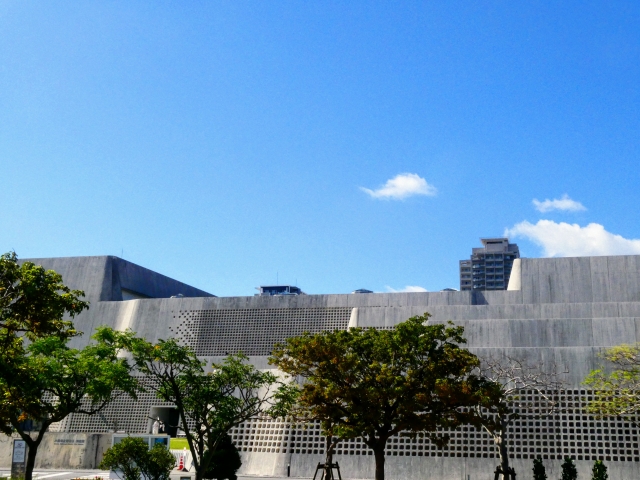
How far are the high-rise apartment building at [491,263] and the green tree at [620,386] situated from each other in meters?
98.7

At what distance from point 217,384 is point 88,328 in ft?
92.1

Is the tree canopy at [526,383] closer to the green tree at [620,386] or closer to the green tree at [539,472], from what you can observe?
the green tree at [620,386]

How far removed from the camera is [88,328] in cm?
4516

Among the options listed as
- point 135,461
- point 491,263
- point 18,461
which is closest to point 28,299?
point 135,461

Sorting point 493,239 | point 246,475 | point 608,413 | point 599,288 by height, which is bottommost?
point 246,475

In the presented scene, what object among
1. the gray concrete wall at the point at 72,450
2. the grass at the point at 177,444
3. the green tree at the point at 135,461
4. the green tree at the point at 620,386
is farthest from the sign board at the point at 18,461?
the green tree at the point at 620,386

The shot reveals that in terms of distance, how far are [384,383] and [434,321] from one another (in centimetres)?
1429

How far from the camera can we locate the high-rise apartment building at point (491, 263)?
124000mm

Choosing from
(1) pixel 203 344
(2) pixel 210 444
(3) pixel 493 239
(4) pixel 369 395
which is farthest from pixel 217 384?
(3) pixel 493 239

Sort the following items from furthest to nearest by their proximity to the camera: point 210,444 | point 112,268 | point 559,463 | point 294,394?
point 112,268, point 559,463, point 294,394, point 210,444

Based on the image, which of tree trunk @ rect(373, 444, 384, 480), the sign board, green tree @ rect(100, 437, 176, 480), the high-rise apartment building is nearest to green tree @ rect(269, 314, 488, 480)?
tree trunk @ rect(373, 444, 384, 480)

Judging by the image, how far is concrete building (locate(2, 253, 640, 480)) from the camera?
26.7 metres

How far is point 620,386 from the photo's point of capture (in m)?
25.2

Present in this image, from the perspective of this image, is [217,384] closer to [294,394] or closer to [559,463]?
[294,394]
